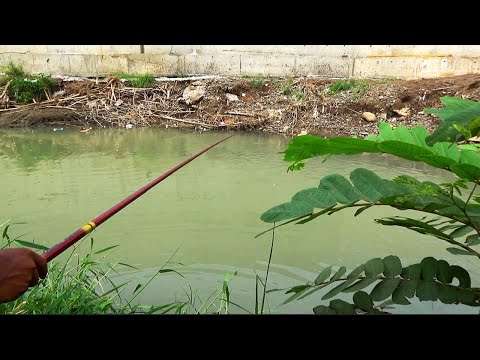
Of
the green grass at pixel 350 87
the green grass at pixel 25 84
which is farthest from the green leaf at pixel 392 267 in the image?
the green grass at pixel 25 84

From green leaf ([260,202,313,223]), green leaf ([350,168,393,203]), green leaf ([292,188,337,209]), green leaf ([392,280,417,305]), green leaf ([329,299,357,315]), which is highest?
green leaf ([350,168,393,203])

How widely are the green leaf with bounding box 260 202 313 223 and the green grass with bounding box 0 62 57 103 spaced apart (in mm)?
8400

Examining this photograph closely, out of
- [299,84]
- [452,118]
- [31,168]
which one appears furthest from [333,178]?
[299,84]

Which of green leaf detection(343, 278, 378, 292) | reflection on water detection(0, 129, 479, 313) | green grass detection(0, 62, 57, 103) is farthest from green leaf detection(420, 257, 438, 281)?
green grass detection(0, 62, 57, 103)

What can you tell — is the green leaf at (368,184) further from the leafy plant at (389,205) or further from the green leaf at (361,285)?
the green leaf at (361,285)

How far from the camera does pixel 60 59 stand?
346 inches

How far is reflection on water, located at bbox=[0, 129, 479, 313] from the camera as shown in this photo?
2.71m

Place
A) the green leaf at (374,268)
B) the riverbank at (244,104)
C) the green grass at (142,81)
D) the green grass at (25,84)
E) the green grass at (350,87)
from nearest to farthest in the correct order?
the green leaf at (374,268) → the riverbank at (244,104) → the green grass at (350,87) → the green grass at (25,84) → the green grass at (142,81)

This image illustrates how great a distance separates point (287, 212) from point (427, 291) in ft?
0.99

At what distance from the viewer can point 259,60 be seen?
27.7 feet

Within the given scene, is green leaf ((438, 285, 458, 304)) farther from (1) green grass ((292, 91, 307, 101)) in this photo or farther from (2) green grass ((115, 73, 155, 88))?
(2) green grass ((115, 73, 155, 88))

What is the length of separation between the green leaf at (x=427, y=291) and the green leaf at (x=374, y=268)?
0.08 metres

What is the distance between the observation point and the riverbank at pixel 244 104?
708cm

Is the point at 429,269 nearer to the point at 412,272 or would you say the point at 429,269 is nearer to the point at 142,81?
the point at 412,272
